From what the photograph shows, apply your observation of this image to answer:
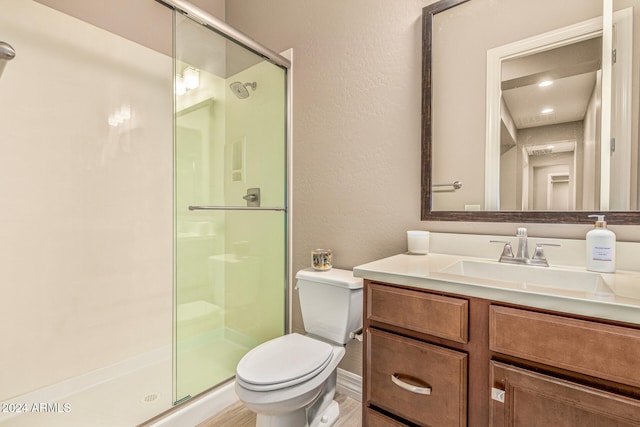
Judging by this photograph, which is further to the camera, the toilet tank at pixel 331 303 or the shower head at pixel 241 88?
the shower head at pixel 241 88

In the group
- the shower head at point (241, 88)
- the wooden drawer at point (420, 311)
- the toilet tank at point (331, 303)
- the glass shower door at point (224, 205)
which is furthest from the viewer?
the shower head at point (241, 88)

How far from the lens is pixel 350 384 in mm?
1692

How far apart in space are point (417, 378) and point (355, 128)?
124cm

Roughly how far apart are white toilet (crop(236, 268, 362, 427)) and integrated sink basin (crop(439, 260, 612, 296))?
0.48 m

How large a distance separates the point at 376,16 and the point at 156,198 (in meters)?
1.71

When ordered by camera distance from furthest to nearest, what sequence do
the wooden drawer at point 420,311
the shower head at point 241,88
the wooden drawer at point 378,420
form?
the shower head at point 241,88 < the wooden drawer at point 378,420 < the wooden drawer at point 420,311

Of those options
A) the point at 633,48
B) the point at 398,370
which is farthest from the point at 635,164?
the point at 398,370

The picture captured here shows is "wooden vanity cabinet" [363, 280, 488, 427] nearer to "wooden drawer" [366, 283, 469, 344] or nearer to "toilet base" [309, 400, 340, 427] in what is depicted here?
"wooden drawer" [366, 283, 469, 344]

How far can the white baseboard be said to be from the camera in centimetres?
166

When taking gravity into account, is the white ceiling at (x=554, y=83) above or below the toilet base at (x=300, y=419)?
above

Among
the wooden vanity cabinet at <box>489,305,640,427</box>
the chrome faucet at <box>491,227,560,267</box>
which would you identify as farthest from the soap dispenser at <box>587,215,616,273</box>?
the wooden vanity cabinet at <box>489,305,640,427</box>

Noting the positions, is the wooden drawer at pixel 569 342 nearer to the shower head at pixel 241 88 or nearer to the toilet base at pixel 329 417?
the toilet base at pixel 329 417

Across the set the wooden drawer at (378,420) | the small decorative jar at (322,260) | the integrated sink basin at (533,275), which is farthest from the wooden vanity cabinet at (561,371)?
the small decorative jar at (322,260)

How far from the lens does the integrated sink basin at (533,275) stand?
2.94ft
